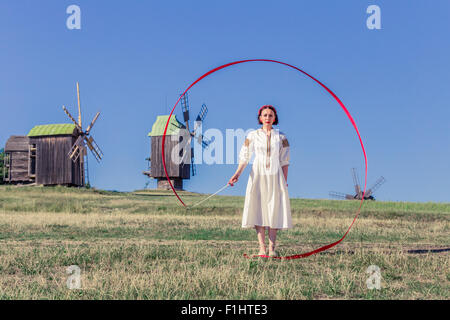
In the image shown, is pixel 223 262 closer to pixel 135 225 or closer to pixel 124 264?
pixel 124 264

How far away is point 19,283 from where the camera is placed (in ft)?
22.7

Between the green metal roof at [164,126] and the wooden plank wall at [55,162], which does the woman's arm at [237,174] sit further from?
the wooden plank wall at [55,162]

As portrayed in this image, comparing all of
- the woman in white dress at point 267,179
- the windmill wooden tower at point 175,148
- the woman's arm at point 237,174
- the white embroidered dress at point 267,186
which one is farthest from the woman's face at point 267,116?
the windmill wooden tower at point 175,148

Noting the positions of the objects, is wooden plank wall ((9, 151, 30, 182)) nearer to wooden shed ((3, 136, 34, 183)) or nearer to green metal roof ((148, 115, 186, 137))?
wooden shed ((3, 136, 34, 183))

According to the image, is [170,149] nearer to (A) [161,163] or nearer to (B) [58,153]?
(A) [161,163]

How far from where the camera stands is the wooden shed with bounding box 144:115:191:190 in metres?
50.2

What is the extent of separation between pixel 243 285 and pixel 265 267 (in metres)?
1.35

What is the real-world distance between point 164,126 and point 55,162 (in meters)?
11.8

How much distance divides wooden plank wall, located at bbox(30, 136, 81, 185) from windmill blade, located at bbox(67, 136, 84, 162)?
0.34 metres

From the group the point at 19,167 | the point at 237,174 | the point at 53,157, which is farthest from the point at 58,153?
the point at 237,174

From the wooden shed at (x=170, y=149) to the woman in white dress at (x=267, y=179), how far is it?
1630 inches

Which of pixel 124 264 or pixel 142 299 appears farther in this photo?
pixel 124 264
